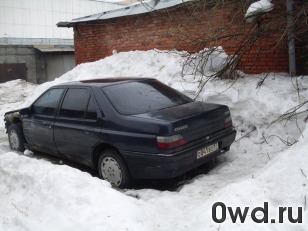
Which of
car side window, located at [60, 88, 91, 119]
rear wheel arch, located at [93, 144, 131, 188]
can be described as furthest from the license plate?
car side window, located at [60, 88, 91, 119]

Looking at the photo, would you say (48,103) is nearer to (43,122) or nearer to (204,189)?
(43,122)

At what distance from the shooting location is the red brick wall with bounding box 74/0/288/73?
707cm

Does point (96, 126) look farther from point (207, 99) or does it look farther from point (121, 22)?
point (121, 22)

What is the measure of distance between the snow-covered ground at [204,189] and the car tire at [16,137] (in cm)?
160

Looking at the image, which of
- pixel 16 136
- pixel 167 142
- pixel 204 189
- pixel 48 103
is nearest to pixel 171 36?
pixel 48 103

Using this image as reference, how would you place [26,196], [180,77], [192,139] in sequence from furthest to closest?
[180,77] → [192,139] → [26,196]

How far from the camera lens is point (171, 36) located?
8.25 m

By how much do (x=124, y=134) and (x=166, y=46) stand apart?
498 centimetres

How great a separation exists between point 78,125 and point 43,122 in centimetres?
104

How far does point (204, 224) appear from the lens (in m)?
3.26

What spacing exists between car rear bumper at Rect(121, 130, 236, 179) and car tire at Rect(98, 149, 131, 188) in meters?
0.11

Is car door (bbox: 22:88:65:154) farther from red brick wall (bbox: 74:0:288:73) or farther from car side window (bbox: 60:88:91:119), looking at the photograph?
red brick wall (bbox: 74:0:288:73)

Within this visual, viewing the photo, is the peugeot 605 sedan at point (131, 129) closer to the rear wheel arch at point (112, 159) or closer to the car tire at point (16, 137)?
the rear wheel arch at point (112, 159)

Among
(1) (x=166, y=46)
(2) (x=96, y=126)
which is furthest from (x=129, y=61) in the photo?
(2) (x=96, y=126)
